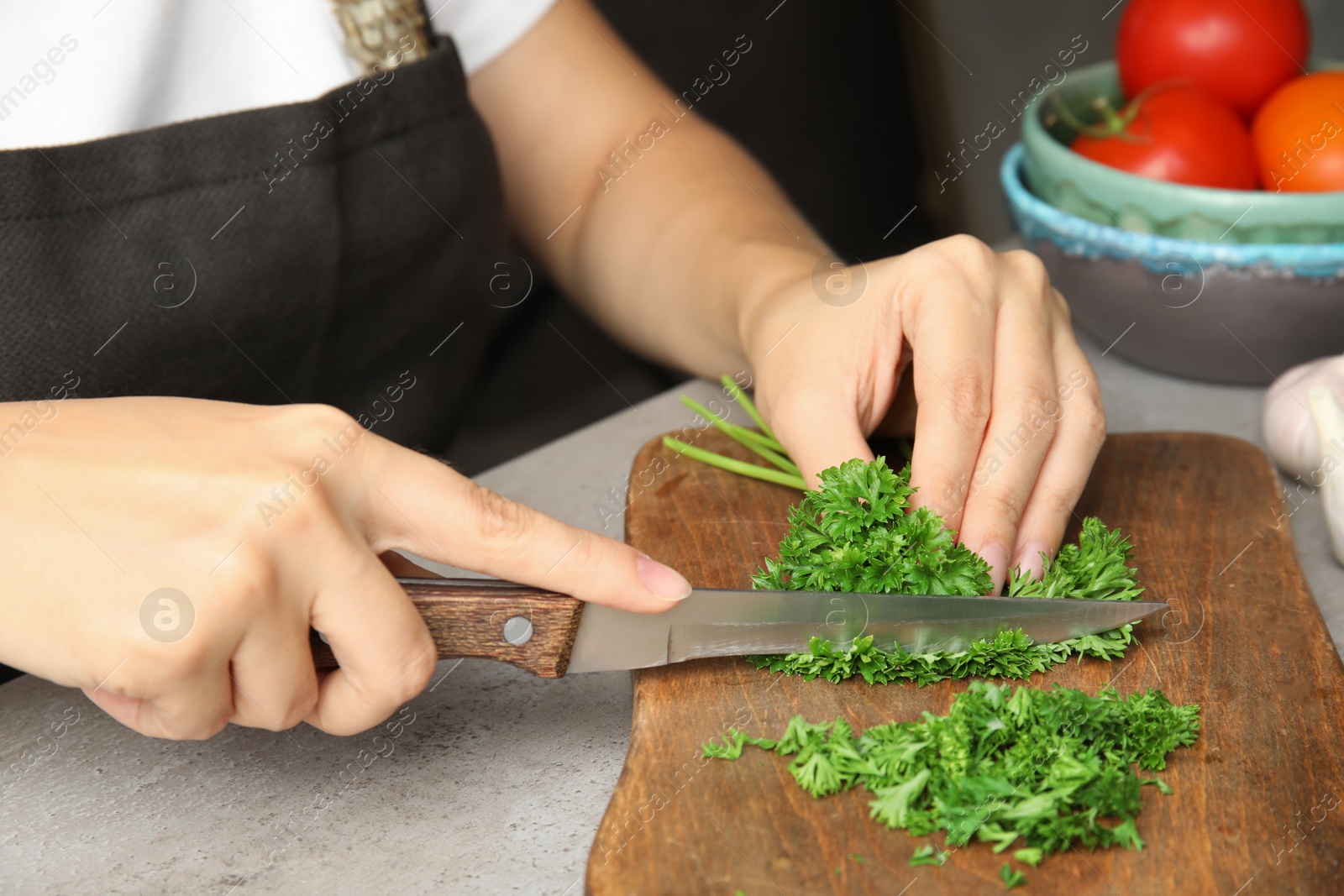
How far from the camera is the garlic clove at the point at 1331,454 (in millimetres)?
1288

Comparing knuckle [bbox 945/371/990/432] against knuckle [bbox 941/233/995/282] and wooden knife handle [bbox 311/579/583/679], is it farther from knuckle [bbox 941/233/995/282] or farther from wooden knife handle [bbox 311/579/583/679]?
wooden knife handle [bbox 311/579/583/679]

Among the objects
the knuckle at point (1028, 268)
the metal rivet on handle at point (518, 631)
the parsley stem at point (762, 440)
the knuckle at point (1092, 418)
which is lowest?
the knuckle at point (1092, 418)

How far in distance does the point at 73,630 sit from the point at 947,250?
3.31 ft

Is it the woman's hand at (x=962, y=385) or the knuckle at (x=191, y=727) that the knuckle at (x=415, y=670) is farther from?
the woman's hand at (x=962, y=385)

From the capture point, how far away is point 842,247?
3.89 metres

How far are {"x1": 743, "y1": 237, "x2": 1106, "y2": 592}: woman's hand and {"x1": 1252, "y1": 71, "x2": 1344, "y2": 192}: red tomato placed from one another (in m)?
0.45

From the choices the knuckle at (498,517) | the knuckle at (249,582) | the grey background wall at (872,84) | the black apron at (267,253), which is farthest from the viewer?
the grey background wall at (872,84)

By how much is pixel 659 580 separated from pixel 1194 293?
3.18 ft

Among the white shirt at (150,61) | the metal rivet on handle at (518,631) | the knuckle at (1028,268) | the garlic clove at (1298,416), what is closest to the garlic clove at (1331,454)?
the garlic clove at (1298,416)

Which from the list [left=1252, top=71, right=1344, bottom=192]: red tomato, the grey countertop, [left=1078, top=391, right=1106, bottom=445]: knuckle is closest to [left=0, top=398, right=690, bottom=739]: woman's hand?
the grey countertop

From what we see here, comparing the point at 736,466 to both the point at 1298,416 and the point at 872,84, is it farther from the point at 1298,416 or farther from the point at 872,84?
the point at 872,84

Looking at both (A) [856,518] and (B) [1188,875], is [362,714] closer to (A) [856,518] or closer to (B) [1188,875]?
(A) [856,518]

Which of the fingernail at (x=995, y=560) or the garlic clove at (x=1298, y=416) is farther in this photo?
the garlic clove at (x=1298, y=416)

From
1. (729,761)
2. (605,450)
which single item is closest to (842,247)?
(605,450)
